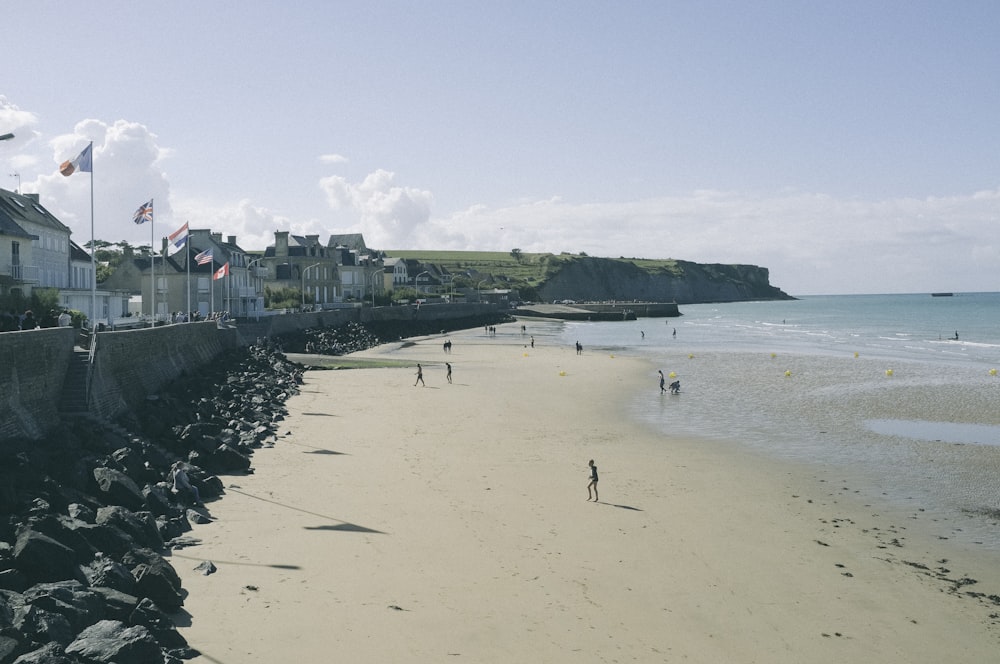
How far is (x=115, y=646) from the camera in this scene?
9.65m

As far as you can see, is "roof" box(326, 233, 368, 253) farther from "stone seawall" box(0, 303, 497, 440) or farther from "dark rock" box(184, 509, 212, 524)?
"dark rock" box(184, 509, 212, 524)

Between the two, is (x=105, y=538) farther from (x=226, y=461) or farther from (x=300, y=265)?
(x=300, y=265)

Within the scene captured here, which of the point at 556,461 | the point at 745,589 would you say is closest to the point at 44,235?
the point at 556,461

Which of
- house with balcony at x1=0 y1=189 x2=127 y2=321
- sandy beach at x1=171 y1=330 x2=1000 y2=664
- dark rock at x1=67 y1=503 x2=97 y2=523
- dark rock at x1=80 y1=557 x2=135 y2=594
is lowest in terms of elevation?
sandy beach at x1=171 y1=330 x2=1000 y2=664

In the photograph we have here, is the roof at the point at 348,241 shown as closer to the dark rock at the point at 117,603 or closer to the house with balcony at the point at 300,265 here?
the house with balcony at the point at 300,265

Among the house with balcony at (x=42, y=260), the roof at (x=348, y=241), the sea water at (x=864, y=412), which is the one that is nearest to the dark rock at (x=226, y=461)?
the sea water at (x=864, y=412)

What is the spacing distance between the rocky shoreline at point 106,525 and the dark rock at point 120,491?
0.02 m

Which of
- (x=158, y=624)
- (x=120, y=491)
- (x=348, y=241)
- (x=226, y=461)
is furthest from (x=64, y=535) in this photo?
(x=348, y=241)

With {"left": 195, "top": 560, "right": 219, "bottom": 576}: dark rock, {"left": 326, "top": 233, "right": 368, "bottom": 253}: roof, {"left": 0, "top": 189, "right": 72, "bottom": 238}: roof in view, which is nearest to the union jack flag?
{"left": 0, "top": 189, "right": 72, "bottom": 238}: roof

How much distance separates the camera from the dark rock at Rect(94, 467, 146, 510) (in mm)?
15508

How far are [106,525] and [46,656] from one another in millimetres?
4746

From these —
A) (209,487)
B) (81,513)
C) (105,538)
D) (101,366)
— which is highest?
(101,366)

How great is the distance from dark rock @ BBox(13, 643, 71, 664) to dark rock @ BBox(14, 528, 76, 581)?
244cm

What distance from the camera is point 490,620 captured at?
1249 centimetres
